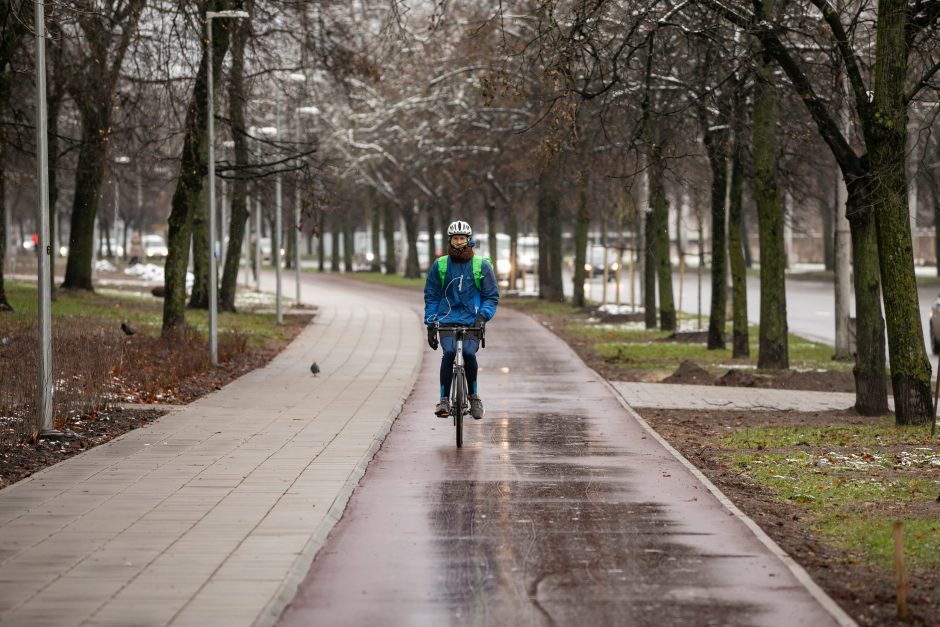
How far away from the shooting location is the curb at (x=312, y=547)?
6.63 m

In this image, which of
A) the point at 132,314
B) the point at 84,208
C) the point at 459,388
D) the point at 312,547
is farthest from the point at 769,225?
the point at 84,208

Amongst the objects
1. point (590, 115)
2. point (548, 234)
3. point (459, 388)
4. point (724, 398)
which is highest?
point (590, 115)

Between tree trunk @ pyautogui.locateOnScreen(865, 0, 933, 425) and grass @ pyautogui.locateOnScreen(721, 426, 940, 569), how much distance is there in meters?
0.48

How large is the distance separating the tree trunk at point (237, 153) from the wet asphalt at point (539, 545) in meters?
10.9

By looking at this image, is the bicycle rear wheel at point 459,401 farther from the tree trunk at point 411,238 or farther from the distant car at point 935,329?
the tree trunk at point 411,238

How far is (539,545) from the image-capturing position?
8406mm

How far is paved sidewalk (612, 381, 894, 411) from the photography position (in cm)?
1788

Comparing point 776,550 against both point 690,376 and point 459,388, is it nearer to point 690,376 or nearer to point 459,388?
point 459,388

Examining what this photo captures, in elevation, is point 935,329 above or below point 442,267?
below

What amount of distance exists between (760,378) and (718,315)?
19.0ft

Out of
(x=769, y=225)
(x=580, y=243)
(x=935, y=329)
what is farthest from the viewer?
(x=580, y=243)

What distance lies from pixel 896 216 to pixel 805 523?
19.2ft

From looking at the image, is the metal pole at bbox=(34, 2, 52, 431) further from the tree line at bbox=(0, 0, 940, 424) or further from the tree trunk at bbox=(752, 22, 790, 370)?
the tree trunk at bbox=(752, 22, 790, 370)

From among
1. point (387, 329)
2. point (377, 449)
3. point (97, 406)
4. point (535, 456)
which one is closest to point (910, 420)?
point (535, 456)
